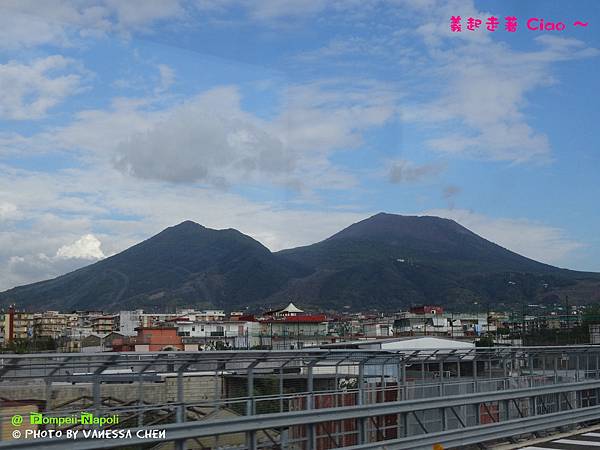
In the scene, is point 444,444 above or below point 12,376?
below

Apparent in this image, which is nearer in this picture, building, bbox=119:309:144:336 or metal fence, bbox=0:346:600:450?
metal fence, bbox=0:346:600:450

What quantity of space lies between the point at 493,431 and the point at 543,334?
65.5m

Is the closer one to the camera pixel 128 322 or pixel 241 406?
pixel 241 406

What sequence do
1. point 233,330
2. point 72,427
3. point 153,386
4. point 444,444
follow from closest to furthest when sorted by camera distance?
point 72,427
point 444,444
point 153,386
point 233,330

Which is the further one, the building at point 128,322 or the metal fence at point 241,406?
the building at point 128,322

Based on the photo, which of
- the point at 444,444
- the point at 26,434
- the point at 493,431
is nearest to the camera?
the point at 26,434

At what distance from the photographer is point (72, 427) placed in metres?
13.2

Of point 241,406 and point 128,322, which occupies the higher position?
point 241,406

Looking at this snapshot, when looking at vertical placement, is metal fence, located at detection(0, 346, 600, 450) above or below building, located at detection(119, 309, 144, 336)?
above

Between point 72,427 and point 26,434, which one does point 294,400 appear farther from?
point 26,434

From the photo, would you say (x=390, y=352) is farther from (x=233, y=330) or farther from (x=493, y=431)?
(x=233, y=330)

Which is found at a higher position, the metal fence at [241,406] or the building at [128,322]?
the metal fence at [241,406]

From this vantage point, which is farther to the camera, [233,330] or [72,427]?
[233,330]

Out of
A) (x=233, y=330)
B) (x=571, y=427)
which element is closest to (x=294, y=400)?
(x=571, y=427)
